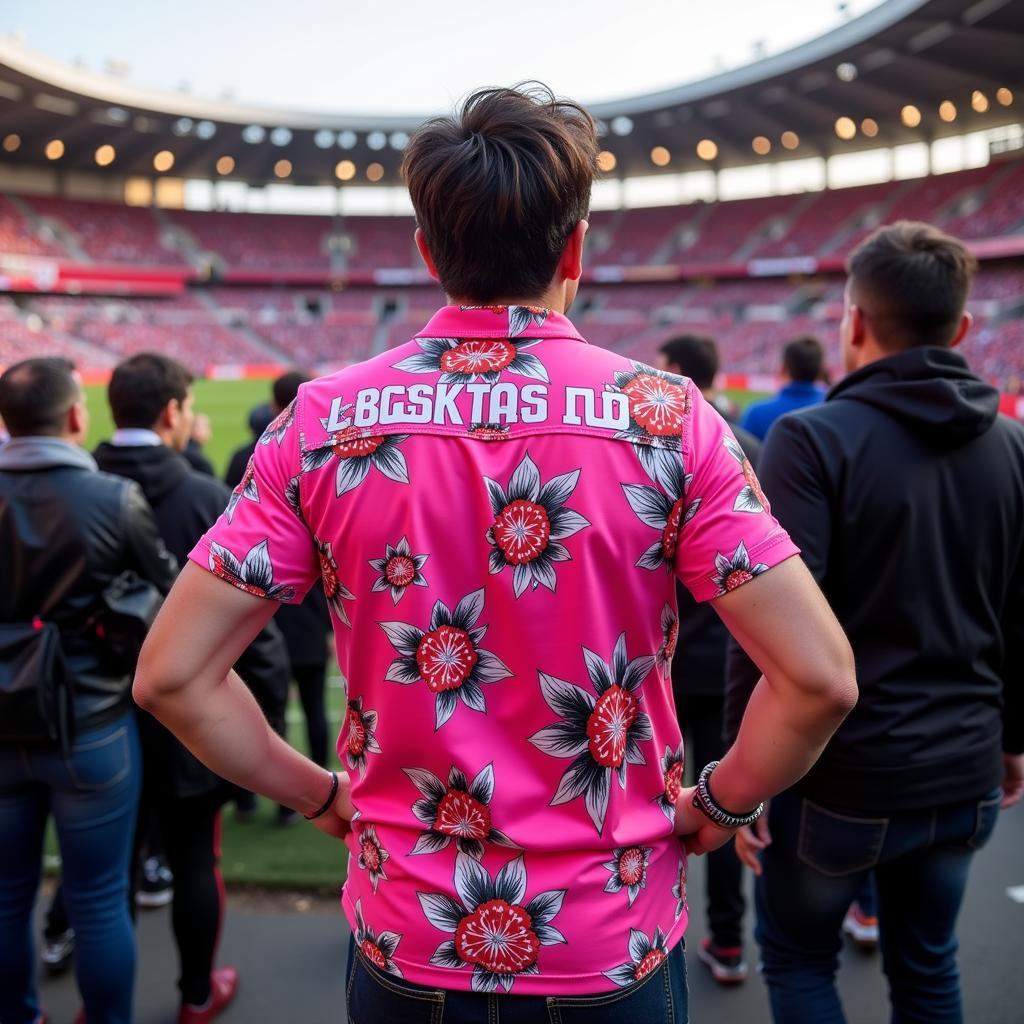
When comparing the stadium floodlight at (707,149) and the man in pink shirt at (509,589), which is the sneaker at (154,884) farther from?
the stadium floodlight at (707,149)

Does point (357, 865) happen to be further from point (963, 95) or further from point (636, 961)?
point (963, 95)

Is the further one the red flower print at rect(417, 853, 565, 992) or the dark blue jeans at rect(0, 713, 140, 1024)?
the dark blue jeans at rect(0, 713, 140, 1024)

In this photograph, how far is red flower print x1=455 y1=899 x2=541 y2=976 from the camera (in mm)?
1254

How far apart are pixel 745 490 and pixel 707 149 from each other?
4708 centimetres

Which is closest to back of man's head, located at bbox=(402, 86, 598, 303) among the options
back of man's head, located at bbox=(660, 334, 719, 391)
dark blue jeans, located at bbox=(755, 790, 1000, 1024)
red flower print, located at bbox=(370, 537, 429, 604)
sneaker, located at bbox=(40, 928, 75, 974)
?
red flower print, located at bbox=(370, 537, 429, 604)

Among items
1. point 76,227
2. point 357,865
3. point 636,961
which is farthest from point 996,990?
point 76,227

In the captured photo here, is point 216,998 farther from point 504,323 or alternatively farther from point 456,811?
point 504,323

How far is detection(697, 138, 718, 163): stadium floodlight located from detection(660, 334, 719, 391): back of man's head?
140ft

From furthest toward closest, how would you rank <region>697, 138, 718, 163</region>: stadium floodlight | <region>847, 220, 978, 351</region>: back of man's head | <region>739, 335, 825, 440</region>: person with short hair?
<region>697, 138, 718, 163</region>: stadium floodlight < <region>739, 335, 825, 440</region>: person with short hair < <region>847, 220, 978, 351</region>: back of man's head

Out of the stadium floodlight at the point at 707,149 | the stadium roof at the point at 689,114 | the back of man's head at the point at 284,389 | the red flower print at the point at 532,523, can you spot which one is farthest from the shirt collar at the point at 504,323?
the stadium floodlight at the point at 707,149

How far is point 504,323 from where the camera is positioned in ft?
4.20

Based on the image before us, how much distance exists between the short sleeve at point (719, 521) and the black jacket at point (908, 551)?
2.74 feet

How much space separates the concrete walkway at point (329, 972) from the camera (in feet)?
9.76

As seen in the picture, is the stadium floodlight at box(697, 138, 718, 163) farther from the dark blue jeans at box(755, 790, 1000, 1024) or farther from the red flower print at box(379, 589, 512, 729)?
the red flower print at box(379, 589, 512, 729)
